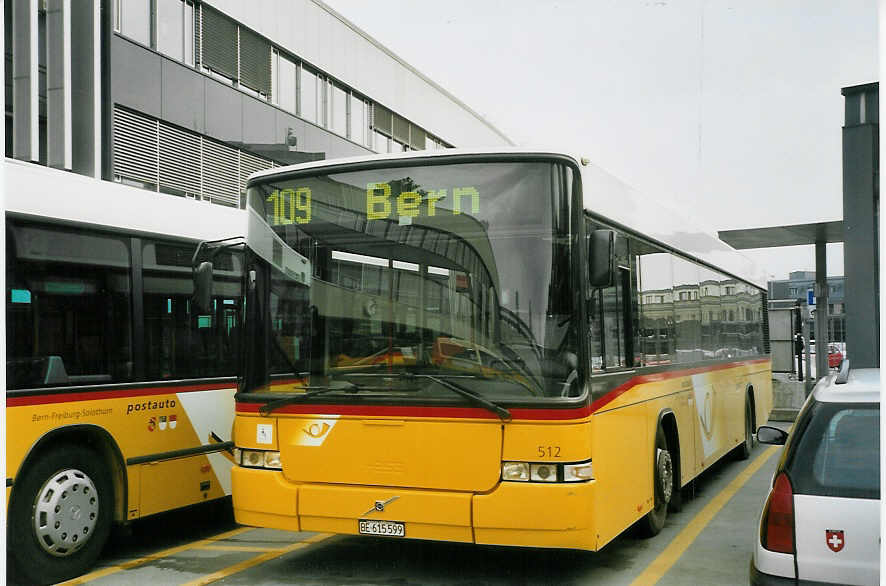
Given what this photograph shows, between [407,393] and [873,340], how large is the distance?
3.26 metres

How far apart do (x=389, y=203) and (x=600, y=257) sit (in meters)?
1.40

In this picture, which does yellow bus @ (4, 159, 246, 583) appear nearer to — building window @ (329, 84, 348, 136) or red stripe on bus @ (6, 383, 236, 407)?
red stripe on bus @ (6, 383, 236, 407)

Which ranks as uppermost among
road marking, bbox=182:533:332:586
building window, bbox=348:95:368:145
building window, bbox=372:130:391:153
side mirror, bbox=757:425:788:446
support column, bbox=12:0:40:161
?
building window, bbox=348:95:368:145

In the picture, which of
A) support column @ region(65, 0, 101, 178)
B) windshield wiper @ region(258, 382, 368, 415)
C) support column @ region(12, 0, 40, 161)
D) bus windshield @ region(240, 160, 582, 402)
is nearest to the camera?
bus windshield @ region(240, 160, 582, 402)

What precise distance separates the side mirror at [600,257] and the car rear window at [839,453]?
5.82 feet

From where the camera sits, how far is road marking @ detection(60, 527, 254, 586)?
279 inches

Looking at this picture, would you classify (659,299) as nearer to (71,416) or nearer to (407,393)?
(407,393)

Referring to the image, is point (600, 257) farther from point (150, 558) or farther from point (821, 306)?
point (821, 306)

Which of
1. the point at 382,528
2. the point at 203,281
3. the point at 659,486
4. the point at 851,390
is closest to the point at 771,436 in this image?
the point at 851,390

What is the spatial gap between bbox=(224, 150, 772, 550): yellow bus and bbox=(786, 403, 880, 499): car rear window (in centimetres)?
158

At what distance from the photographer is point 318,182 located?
669cm

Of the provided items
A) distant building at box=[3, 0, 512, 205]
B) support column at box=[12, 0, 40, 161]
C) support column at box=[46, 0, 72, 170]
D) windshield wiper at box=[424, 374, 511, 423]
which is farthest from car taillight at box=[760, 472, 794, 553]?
support column at box=[46, 0, 72, 170]

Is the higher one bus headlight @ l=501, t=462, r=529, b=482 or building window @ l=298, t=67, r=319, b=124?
building window @ l=298, t=67, r=319, b=124

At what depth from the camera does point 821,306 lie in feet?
62.2
